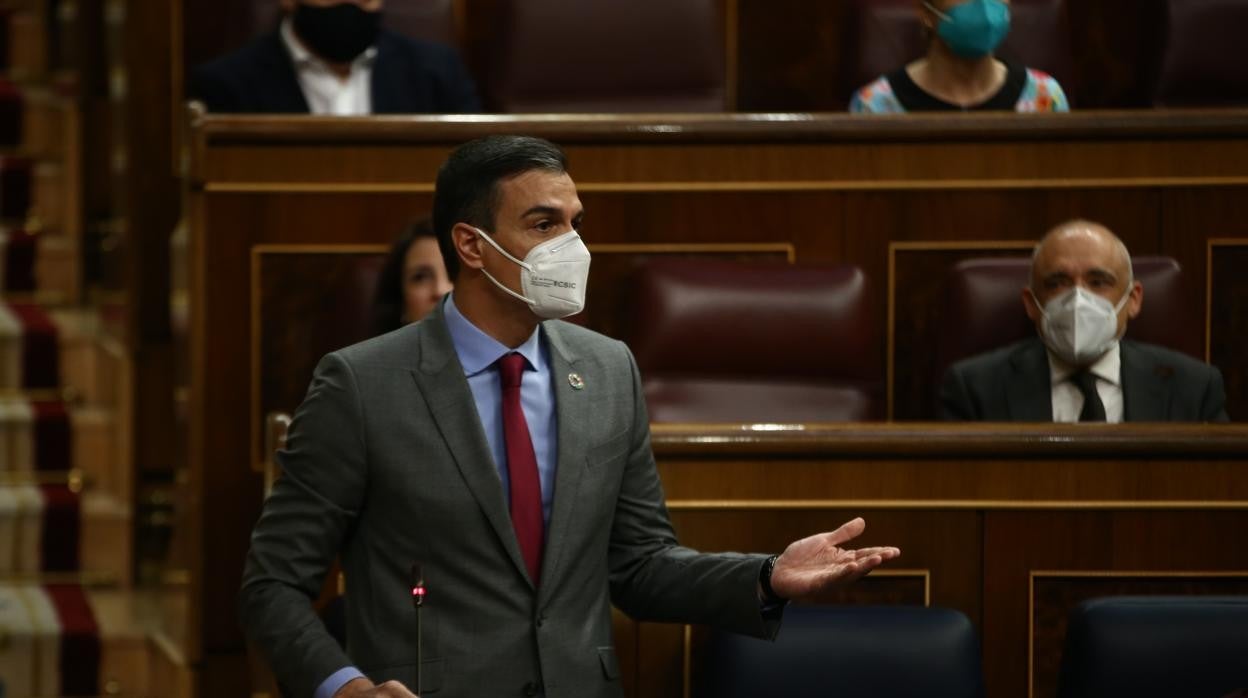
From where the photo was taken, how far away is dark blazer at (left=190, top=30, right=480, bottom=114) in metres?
1.65

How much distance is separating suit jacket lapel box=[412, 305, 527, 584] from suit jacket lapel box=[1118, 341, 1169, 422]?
0.67 meters

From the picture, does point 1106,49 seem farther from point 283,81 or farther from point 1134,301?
point 283,81

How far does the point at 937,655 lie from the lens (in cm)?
103

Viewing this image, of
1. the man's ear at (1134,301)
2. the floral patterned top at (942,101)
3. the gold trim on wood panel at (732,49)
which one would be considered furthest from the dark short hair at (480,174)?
the gold trim on wood panel at (732,49)

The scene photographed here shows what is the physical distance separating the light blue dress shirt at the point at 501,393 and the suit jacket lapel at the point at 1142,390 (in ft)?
2.05

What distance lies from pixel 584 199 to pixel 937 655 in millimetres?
630

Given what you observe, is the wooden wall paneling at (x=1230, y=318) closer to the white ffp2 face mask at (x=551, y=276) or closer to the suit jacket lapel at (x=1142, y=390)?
the suit jacket lapel at (x=1142, y=390)

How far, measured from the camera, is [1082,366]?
1.45 meters

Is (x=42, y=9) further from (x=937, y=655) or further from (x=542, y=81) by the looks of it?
(x=937, y=655)

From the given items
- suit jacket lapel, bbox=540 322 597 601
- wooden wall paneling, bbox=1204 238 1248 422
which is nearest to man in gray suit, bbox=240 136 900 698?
suit jacket lapel, bbox=540 322 597 601

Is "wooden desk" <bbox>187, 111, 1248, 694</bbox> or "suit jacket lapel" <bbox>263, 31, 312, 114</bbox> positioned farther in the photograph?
"suit jacket lapel" <bbox>263, 31, 312, 114</bbox>

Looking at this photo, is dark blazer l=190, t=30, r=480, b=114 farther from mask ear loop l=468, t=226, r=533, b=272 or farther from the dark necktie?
mask ear loop l=468, t=226, r=533, b=272

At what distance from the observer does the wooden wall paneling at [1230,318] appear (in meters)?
1.58

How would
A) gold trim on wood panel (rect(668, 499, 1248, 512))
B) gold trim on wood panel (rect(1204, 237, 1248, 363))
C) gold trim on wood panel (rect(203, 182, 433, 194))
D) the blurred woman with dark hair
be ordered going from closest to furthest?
gold trim on wood panel (rect(668, 499, 1248, 512)) → the blurred woman with dark hair → gold trim on wood panel (rect(203, 182, 433, 194)) → gold trim on wood panel (rect(1204, 237, 1248, 363))
